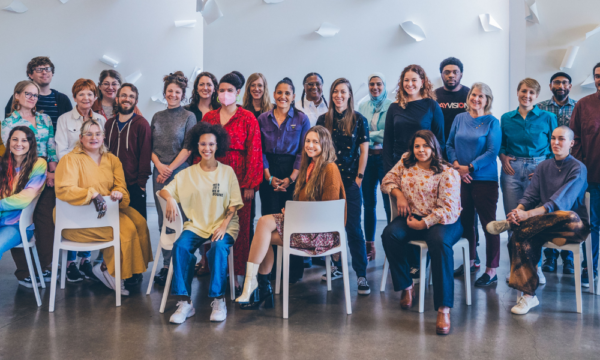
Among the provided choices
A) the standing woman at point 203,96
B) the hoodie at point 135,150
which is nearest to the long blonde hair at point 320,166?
the standing woman at point 203,96

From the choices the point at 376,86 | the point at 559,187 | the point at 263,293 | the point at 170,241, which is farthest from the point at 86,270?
the point at 559,187

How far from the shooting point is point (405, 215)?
2.97 meters

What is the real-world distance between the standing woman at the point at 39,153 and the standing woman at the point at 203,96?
109cm

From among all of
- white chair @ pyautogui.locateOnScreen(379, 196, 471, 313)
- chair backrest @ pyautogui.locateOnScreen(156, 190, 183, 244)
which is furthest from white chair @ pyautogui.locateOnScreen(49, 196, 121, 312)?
white chair @ pyautogui.locateOnScreen(379, 196, 471, 313)

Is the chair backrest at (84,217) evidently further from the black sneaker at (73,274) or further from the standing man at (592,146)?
the standing man at (592,146)

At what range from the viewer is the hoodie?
11.2ft

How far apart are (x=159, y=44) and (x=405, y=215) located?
4.89m

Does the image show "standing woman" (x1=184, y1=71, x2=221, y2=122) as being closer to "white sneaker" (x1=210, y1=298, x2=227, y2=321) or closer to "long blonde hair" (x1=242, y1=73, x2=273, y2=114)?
"long blonde hair" (x1=242, y1=73, x2=273, y2=114)

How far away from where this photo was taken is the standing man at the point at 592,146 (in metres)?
3.29

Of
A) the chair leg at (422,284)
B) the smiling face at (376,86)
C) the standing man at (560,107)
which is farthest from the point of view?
the smiling face at (376,86)

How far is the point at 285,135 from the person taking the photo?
3.37m

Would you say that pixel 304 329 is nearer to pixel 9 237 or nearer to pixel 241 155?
pixel 241 155

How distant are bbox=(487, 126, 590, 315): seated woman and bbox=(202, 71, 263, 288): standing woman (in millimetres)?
1641

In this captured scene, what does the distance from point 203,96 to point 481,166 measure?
87.7 inches
